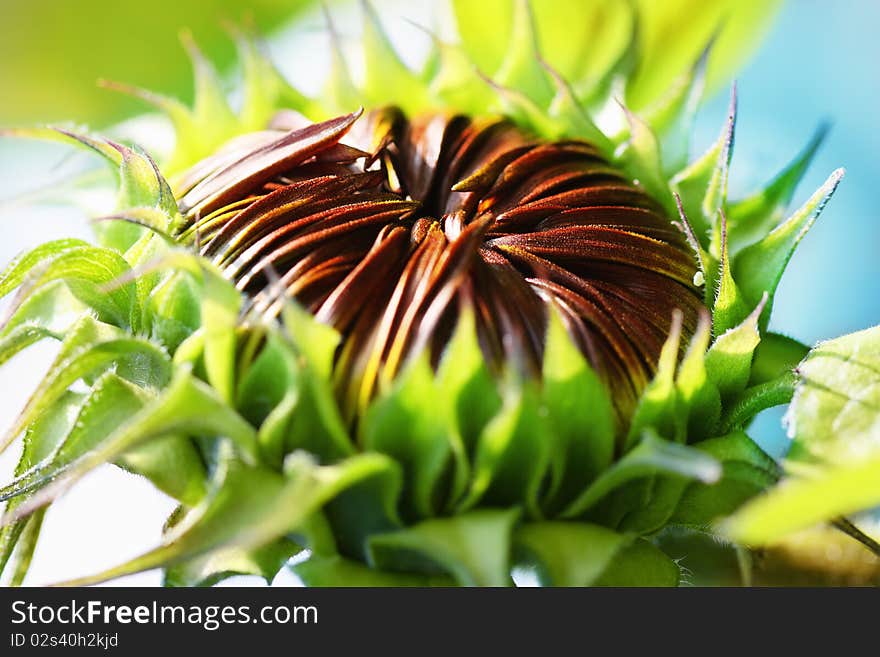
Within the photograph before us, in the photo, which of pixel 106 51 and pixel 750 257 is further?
pixel 106 51

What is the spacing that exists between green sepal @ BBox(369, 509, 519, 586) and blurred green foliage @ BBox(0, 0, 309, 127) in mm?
1216

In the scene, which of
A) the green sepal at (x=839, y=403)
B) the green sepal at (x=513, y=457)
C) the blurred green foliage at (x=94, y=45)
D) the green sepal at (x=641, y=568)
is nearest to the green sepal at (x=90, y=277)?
the green sepal at (x=513, y=457)

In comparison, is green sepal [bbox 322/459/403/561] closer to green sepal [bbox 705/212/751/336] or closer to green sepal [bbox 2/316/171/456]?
green sepal [bbox 2/316/171/456]

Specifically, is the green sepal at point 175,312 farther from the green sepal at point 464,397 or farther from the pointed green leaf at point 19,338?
the green sepal at point 464,397

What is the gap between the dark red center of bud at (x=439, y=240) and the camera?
2.88 ft

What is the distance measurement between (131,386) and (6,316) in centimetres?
13

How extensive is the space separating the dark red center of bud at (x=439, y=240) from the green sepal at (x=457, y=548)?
0.34ft

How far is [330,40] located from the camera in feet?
3.92

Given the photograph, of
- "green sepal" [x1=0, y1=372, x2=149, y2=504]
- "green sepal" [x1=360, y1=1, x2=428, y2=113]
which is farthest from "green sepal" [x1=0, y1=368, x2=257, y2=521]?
"green sepal" [x1=360, y1=1, x2=428, y2=113]

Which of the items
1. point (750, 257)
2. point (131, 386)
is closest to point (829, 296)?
point (750, 257)

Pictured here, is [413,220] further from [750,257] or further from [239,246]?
[750,257]

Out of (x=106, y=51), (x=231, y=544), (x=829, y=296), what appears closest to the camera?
(x=231, y=544)
